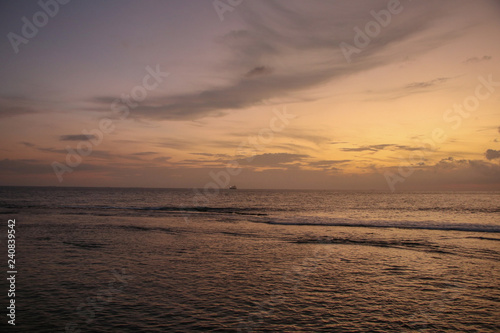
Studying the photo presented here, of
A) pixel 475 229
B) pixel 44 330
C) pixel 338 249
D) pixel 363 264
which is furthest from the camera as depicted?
pixel 475 229

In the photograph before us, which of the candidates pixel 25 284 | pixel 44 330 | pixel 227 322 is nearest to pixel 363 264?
pixel 227 322

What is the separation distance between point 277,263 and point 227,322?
852 cm

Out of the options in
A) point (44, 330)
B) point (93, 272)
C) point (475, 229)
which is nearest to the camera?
point (44, 330)

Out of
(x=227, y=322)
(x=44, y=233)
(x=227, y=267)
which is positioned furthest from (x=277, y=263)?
(x=44, y=233)

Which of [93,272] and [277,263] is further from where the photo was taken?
[277,263]

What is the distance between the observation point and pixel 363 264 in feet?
60.6

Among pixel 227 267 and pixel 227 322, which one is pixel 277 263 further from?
pixel 227 322

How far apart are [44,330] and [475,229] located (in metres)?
41.3

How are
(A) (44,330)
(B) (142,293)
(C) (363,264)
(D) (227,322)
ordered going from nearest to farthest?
(A) (44,330)
(D) (227,322)
(B) (142,293)
(C) (363,264)

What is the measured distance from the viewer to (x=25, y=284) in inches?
→ 530

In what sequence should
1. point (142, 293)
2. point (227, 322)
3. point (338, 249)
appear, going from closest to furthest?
point (227, 322) → point (142, 293) → point (338, 249)

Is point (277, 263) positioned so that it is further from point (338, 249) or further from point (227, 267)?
point (338, 249)

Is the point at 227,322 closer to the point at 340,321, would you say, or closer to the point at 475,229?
the point at 340,321

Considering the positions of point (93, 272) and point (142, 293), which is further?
point (93, 272)
